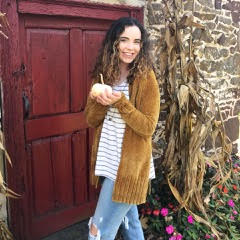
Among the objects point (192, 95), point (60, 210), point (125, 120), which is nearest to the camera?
point (125, 120)

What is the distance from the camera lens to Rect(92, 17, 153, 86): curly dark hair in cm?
244

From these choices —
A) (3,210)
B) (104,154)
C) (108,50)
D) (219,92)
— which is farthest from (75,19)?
(219,92)

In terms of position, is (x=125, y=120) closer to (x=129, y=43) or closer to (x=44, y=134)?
(x=129, y=43)

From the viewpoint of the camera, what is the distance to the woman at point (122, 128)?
2.35 m

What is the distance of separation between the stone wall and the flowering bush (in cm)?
176

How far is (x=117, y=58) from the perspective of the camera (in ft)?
8.11

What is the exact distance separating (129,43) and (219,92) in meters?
3.21

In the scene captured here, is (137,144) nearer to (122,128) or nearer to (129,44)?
(122,128)

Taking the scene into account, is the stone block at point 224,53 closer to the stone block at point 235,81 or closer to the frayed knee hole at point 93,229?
the stone block at point 235,81

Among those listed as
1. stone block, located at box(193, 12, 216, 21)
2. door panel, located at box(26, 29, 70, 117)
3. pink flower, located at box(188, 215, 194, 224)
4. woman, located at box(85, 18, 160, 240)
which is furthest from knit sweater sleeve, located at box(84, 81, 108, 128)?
stone block, located at box(193, 12, 216, 21)

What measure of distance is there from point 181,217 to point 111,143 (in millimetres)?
1441

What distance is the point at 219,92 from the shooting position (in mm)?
5344

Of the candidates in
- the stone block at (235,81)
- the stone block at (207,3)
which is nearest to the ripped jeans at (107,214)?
the stone block at (207,3)

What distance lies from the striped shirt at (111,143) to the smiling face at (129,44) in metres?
0.16
